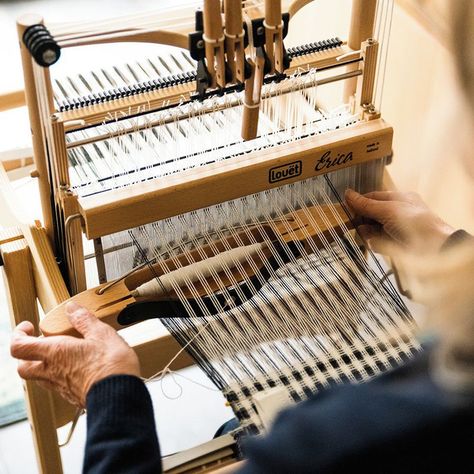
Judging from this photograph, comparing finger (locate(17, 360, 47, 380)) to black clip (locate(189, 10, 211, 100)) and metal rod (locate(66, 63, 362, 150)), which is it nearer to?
metal rod (locate(66, 63, 362, 150))

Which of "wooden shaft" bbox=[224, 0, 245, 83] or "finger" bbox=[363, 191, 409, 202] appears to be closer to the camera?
"wooden shaft" bbox=[224, 0, 245, 83]

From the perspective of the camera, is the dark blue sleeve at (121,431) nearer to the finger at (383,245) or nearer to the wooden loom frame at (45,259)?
the wooden loom frame at (45,259)

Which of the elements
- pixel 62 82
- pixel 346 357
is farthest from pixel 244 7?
pixel 346 357

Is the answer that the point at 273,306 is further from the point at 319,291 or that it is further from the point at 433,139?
the point at 433,139

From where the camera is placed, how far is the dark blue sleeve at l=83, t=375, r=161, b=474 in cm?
106

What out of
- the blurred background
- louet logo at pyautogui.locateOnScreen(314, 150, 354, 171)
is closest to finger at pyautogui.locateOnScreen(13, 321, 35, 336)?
the blurred background

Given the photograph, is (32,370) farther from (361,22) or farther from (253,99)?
(361,22)

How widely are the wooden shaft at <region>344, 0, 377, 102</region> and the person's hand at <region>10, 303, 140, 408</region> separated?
0.67 m

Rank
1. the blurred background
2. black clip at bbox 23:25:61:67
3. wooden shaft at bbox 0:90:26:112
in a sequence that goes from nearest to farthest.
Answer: black clip at bbox 23:25:61:67, wooden shaft at bbox 0:90:26:112, the blurred background

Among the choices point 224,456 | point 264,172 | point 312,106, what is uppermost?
point 312,106

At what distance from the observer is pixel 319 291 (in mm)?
1438

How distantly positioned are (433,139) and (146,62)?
0.92 m

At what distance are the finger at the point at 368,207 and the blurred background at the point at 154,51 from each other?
0.08m

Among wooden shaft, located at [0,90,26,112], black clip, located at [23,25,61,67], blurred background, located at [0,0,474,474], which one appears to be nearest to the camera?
black clip, located at [23,25,61,67]
